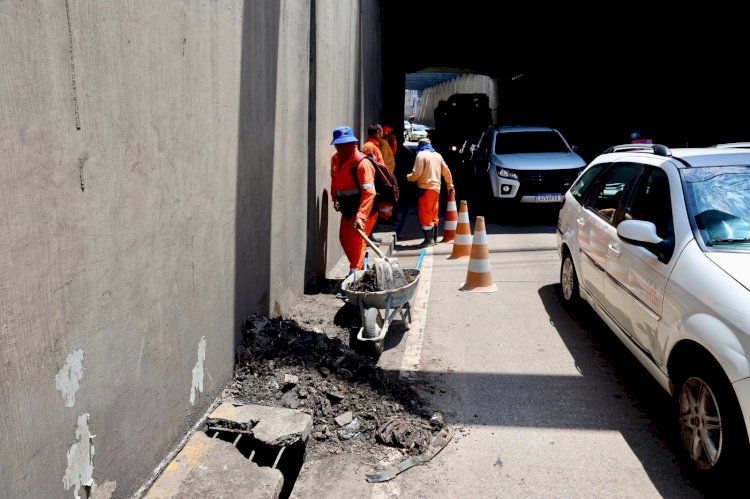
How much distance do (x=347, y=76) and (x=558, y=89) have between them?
61.3 feet

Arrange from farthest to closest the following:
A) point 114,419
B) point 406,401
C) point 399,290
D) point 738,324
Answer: point 399,290 → point 406,401 → point 738,324 → point 114,419

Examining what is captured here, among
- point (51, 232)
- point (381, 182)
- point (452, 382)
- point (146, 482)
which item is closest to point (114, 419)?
point (146, 482)

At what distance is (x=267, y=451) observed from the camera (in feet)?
13.0

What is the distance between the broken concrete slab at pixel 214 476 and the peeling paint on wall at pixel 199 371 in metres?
0.33

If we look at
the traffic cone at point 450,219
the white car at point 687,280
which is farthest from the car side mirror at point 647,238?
the traffic cone at point 450,219

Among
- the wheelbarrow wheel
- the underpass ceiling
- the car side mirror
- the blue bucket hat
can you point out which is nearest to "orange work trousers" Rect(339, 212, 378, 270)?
the blue bucket hat

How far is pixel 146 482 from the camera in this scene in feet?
11.3

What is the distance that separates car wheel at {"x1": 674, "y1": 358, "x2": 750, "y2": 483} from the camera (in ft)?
11.0

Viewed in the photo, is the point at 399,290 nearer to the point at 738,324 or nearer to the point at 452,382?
the point at 452,382

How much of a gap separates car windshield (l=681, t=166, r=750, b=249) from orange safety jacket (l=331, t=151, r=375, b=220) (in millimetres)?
3585

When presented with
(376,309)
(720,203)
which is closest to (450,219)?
(376,309)

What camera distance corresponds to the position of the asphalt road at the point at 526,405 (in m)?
3.86

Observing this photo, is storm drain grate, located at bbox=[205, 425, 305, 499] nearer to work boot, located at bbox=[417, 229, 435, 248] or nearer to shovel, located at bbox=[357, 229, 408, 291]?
shovel, located at bbox=[357, 229, 408, 291]

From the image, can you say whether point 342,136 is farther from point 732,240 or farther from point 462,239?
point 732,240
